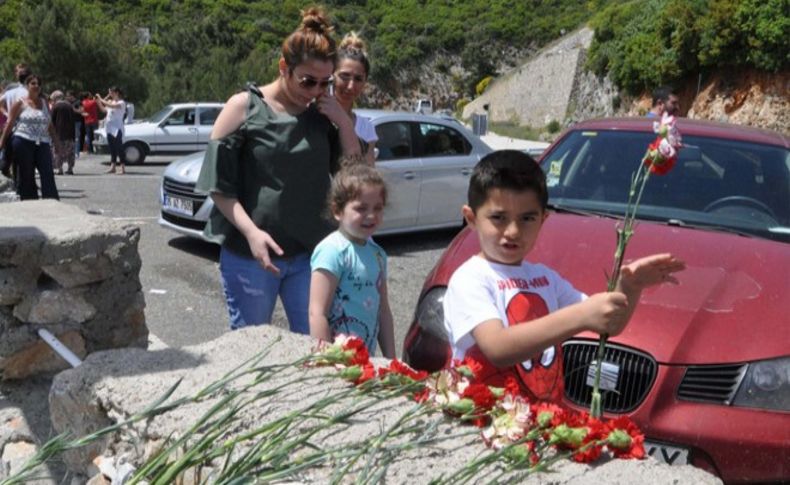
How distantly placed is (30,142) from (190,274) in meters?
4.03

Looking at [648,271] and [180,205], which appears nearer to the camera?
[648,271]

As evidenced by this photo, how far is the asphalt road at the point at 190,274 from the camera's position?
6.39 metres

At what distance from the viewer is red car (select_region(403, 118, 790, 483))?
3.00 meters

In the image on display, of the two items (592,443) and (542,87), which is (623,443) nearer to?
(592,443)

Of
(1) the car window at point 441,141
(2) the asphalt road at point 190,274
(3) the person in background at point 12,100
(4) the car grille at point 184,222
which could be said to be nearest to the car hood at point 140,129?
(2) the asphalt road at point 190,274

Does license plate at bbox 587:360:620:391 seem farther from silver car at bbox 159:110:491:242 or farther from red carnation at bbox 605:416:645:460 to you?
silver car at bbox 159:110:491:242

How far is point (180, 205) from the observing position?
8672 millimetres

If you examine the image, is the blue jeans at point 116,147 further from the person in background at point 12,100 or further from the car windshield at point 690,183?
the car windshield at point 690,183

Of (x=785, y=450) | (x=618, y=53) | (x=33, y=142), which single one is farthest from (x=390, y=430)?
(x=618, y=53)

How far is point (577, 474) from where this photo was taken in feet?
5.81

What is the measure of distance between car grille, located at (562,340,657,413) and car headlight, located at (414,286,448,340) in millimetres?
528

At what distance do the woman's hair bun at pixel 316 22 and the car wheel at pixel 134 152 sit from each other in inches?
722

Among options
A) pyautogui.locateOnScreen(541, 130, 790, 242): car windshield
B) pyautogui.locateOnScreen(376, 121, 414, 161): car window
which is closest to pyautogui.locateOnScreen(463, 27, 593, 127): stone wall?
pyautogui.locateOnScreen(376, 121, 414, 161): car window

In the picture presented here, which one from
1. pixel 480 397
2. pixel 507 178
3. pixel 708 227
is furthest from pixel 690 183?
pixel 480 397
